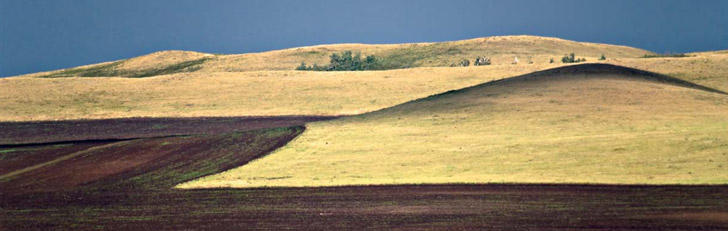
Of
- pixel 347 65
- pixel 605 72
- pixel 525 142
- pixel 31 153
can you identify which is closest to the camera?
pixel 525 142

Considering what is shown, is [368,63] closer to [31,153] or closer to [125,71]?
[125,71]

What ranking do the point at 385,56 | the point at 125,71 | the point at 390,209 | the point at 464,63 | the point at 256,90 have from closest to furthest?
the point at 390,209 < the point at 256,90 < the point at 464,63 < the point at 125,71 < the point at 385,56

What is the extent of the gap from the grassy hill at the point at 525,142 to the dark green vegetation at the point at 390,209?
6.72 ft

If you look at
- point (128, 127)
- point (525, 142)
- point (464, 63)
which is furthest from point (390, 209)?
point (464, 63)

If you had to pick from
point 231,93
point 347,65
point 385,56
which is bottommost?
point 231,93

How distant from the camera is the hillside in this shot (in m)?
122

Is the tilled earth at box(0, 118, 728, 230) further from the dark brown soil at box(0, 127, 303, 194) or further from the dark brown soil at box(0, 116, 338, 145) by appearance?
the dark brown soil at box(0, 116, 338, 145)

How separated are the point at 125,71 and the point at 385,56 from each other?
125 ft

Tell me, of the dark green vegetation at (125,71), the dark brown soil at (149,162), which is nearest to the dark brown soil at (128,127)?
the dark brown soil at (149,162)

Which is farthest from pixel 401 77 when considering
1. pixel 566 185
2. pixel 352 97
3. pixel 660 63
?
pixel 566 185

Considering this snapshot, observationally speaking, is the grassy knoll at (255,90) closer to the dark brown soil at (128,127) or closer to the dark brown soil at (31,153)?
the dark brown soil at (128,127)

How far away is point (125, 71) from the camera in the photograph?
127312mm

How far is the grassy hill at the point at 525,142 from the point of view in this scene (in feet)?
114

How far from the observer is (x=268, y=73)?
303 feet
